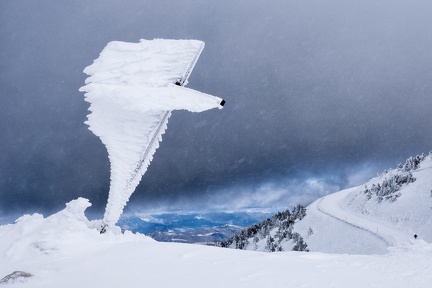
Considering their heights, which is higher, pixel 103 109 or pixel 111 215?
pixel 103 109

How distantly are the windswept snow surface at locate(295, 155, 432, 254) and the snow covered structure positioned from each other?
63.7 ft

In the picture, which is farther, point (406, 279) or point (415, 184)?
point (415, 184)

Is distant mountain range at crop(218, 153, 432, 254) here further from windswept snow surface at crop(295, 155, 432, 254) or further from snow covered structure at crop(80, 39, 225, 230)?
snow covered structure at crop(80, 39, 225, 230)

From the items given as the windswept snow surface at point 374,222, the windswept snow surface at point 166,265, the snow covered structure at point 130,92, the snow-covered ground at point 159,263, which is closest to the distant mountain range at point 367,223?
the windswept snow surface at point 374,222

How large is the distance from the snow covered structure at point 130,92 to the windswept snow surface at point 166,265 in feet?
4.15

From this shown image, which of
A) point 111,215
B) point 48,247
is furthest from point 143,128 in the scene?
point 48,247

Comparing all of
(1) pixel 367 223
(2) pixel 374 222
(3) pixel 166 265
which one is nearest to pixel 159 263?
(3) pixel 166 265

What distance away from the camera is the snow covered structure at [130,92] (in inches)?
227

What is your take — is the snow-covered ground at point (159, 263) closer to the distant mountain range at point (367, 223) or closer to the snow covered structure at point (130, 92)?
the snow covered structure at point (130, 92)

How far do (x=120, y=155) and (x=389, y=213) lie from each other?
30868mm

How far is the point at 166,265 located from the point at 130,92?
268 cm

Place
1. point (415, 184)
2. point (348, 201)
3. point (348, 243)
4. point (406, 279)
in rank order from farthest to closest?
point (348, 201) → point (415, 184) → point (348, 243) → point (406, 279)

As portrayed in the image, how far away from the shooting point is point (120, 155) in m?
6.52

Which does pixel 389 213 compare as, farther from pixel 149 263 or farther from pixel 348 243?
pixel 149 263
